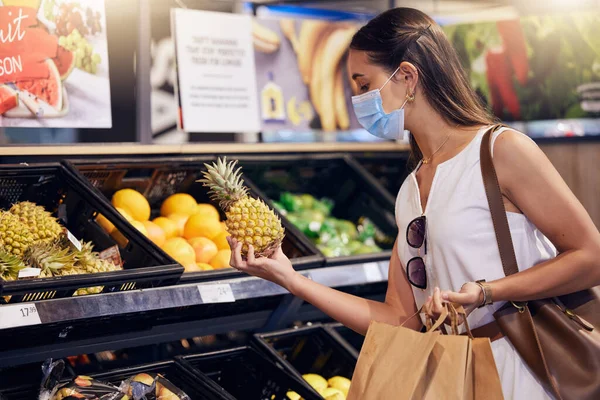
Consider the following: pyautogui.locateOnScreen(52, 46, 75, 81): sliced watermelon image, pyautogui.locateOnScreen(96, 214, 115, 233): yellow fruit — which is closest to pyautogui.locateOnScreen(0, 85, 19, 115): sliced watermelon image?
pyautogui.locateOnScreen(52, 46, 75, 81): sliced watermelon image

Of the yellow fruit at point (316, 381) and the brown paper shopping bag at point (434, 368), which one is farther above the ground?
the brown paper shopping bag at point (434, 368)

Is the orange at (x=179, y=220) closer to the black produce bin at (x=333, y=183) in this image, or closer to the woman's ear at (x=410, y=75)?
the black produce bin at (x=333, y=183)

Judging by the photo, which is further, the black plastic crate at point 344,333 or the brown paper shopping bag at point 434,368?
the black plastic crate at point 344,333

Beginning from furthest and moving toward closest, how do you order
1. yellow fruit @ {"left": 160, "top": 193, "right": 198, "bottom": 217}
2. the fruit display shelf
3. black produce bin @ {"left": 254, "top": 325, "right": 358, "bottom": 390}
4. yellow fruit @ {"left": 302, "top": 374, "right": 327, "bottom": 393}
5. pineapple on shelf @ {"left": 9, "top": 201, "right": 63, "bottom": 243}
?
yellow fruit @ {"left": 160, "top": 193, "right": 198, "bottom": 217} < black produce bin @ {"left": 254, "top": 325, "right": 358, "bottom": 390} < yellow fruit @ {"left": 302, "top": 374, "right": 327, "bottom": 393} < pineapple on shelf @ {"left": 9, "top": 201, "right": 63, "bottom": 243} < the fruit display shelf

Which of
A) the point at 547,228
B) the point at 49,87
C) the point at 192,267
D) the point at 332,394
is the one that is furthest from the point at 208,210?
the point at 547,228

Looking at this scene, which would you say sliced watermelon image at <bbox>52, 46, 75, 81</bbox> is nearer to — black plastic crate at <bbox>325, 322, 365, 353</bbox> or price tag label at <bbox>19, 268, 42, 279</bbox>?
price tag label at <bbox>19, 268, 42, 279</bbox>

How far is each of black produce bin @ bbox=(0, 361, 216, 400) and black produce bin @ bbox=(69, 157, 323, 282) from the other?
0.38 meters

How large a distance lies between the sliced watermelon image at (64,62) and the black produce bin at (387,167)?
164 cm

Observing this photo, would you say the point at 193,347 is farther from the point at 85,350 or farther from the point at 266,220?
the point at 266,220

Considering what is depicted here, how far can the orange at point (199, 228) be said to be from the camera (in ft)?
10.2

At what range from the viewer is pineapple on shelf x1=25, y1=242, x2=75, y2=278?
234 centimetres

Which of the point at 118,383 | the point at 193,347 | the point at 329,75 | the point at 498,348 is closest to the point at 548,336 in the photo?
the point at 498,348

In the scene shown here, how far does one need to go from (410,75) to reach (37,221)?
4.37ft

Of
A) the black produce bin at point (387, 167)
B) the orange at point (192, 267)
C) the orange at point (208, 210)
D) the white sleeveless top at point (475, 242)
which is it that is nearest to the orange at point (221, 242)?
the orange at point (208, 210)
